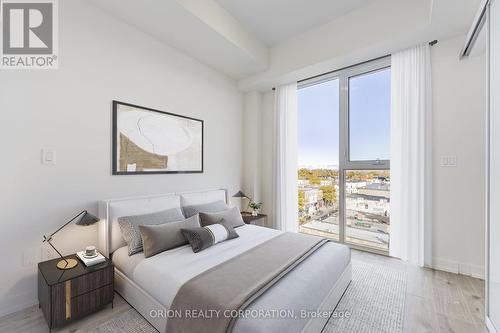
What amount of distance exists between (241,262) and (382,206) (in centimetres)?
240

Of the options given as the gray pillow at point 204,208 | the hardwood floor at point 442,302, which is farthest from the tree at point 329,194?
the gray pillow at point 204,208

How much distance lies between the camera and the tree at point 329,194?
11.7ft

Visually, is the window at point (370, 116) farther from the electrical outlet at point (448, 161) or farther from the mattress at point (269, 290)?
the mattress at point (269, 290)

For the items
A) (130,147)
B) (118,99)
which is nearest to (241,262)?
(130,147)

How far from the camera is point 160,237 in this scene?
6.68 feet

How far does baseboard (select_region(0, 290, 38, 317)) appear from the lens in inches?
71.4

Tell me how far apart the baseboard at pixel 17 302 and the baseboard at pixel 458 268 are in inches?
165

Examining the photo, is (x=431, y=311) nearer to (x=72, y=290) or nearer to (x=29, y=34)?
(x=72, y=290)

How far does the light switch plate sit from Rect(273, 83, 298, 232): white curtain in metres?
3.01

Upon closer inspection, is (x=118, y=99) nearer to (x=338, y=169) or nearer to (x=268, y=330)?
(x=268, y=330)

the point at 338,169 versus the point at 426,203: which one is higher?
the point at 338,169

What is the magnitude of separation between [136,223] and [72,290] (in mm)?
669

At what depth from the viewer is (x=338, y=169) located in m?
3.51
